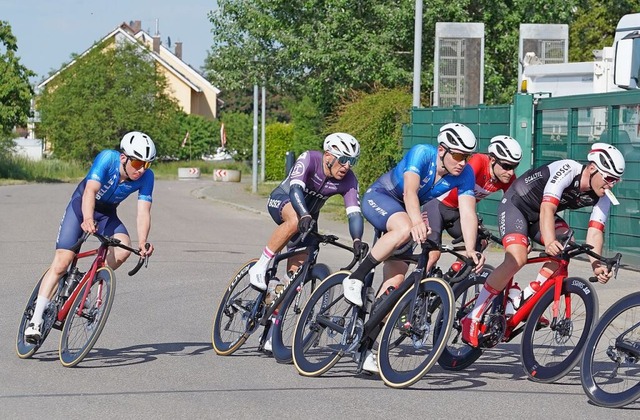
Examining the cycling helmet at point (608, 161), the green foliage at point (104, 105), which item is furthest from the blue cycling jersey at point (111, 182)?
the green foliage at point (104, 105)

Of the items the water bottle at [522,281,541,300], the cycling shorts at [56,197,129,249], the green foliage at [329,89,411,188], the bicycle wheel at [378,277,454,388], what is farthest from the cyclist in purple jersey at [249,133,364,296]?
the green foliage at [329,89,411,188]

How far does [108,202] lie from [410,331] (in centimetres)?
263

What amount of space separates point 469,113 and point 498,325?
12893mm

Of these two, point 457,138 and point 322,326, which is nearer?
point 457,138

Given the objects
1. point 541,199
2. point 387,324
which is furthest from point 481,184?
point 387,324

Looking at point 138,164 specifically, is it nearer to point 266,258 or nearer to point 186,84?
point 266,258

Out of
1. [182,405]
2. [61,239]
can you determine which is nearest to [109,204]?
[61,239]

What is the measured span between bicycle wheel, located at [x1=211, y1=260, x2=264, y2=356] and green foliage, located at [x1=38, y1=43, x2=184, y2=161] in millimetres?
59429

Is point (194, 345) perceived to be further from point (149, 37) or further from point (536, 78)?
point (149, 37)

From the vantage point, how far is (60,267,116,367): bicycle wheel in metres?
8.75

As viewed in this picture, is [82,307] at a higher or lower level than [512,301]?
lower

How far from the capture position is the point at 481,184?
9570 millimetres

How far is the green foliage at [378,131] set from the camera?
2475 cm

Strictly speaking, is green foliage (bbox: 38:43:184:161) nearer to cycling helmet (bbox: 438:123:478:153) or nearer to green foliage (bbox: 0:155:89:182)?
green foliage (bbox: 0:155:89:182)
